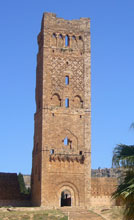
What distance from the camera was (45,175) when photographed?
34062mm

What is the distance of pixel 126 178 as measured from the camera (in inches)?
481

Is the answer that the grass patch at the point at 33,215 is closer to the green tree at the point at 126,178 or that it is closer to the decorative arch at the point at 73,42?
the decorative arch at the point at 73,42

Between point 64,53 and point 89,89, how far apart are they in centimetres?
404

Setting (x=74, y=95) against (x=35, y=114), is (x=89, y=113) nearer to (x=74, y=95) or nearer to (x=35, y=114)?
(x=74, y=95)

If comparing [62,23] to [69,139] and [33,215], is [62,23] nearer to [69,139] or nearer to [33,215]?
[69,139]

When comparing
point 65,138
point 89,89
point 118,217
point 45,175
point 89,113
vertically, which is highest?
point 89,89

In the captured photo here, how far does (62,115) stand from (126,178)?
78.6ft

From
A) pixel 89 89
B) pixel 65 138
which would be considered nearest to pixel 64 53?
pixel 89 89

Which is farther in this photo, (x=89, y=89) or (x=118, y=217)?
(x=89, y=89)

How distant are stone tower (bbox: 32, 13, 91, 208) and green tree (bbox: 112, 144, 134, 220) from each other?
21.9 meters

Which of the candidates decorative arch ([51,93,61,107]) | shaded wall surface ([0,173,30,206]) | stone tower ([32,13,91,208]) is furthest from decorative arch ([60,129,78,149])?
shaded wall surface ([0,173,30,206])

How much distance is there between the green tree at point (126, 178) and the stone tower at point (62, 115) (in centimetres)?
2189

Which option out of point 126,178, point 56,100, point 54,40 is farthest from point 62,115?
point 126,178

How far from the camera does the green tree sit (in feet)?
37.4
